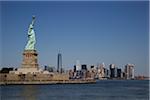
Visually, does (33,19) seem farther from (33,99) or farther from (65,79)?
(33,99)

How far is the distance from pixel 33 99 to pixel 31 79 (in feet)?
69.4

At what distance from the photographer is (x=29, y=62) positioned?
46281mm

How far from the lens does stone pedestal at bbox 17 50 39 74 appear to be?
1828 inches

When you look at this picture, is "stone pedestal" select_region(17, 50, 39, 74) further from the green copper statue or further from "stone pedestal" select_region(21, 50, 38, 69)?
the green copper statue

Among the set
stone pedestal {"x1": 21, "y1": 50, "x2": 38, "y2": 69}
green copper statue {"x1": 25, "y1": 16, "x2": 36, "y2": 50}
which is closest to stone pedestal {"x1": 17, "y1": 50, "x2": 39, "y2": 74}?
stone pedestal {"x1": 21, "y1": 50, "x2": 38, "y2": 69}

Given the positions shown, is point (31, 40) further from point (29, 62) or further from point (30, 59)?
point (29, 62)

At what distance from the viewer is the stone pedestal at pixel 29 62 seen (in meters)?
46.4

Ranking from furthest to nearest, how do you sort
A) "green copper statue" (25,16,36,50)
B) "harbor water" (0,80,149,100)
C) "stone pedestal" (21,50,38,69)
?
"green copper statue" (25,16,36,50) < "stone pedestal" (21,50,38,69) < "harbor water" (0,80,149,100)

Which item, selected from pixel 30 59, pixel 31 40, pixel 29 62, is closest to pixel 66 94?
pixel 29 62

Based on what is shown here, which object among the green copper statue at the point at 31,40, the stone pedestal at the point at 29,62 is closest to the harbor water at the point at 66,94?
the stone pedestal at the point at 29,62

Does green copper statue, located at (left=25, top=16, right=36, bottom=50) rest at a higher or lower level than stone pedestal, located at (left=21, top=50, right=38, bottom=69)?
higher

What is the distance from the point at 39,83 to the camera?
165ft

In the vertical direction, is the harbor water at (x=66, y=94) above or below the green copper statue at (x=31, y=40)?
below

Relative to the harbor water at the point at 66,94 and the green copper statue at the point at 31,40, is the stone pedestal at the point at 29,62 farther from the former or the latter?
the harbor water at the point at 66,94
